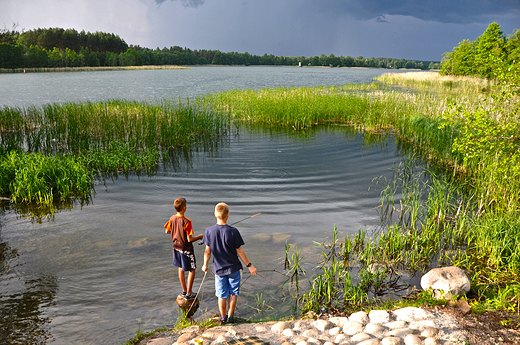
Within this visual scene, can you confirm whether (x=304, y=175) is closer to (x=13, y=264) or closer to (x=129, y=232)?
(x=129, y=232)

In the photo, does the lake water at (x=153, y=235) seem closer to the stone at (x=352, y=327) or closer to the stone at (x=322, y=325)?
the stone at (x=322, y=325)

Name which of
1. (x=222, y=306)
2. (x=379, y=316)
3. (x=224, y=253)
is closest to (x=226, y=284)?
(x=222, y=306)

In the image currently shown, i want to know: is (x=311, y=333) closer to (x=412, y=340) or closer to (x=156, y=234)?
(x=412, y=340)

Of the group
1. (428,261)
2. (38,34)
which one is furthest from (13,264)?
(38,34)

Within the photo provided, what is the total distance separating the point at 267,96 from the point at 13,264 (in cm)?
2170

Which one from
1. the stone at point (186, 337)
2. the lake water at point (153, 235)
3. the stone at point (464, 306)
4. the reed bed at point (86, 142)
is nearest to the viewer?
the stone at point (186, 337)

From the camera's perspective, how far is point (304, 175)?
12.6 meters

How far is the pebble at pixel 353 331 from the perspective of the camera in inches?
148

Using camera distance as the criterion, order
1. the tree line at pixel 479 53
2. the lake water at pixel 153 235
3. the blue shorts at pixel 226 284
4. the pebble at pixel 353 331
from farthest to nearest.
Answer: the tree line at pixel 479 53 < the lake water at pixel 153 235 < the blue shorts at pixel 226 284 < the pebble at pixel 353 331

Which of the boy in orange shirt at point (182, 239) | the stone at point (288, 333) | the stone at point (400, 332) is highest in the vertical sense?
the boy in orange shirt at point (182, 239)

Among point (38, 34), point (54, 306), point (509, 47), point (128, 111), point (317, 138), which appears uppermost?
point (38, 34)

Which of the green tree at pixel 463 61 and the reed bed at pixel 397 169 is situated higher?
the green tree at pixel 463 61

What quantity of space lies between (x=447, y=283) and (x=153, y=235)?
6.13 metres

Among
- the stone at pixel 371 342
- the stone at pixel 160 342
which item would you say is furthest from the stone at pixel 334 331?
the stone at pixel 160 342
